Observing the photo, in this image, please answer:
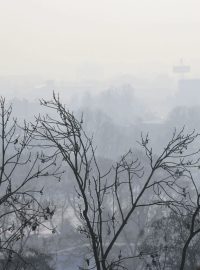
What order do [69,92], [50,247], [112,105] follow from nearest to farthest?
1. [50,247]
2. [112,105]
3. [69,92]

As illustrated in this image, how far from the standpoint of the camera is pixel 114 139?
2051 inches

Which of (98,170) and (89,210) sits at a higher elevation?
(98,170)

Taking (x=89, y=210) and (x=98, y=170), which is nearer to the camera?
(x=98, y=170)

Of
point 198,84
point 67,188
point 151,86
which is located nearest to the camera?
point 67,188

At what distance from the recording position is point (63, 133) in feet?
12.8

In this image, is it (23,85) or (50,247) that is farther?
(23,85)

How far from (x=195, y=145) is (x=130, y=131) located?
22.5 feet

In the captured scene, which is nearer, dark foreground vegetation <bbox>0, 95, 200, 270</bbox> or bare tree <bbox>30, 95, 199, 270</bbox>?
bare tree <bbox>30, 95, 199, 270</bbox>

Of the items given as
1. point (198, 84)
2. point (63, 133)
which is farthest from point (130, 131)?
point (198, 84)

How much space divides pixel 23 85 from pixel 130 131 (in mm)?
103568

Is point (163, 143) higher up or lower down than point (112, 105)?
lower down

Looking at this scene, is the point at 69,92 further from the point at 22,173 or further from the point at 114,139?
the point at 22,173

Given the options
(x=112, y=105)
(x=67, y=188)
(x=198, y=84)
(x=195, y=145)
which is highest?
(x=198, y=84)

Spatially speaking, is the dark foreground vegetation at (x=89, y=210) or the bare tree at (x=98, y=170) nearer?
the bare tree at (x=98, y=170)
